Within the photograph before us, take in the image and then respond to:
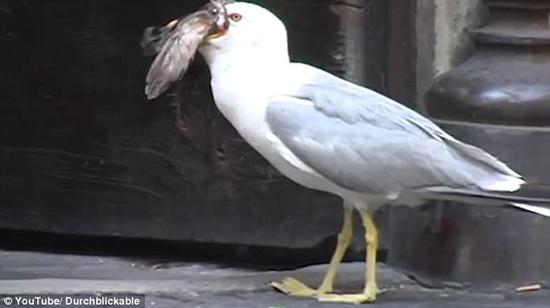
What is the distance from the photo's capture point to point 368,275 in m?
5.21

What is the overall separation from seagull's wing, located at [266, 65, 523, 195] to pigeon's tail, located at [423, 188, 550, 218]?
2cm

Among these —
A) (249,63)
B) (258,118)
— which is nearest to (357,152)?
(258,118)

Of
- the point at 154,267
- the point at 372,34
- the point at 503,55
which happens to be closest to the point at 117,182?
the point at 154,267

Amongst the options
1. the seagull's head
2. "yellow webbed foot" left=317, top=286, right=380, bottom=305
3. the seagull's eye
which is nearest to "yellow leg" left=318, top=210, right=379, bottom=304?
"yellow webbed foot" left=317, top=286, right=380, bottom=305

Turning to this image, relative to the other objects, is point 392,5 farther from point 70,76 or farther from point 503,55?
point 70,76

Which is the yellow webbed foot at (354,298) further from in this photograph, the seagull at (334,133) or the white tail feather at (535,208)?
the white tail feather at (535,208)

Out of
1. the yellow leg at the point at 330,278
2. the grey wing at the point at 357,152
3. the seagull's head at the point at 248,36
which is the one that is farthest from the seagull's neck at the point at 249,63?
the yellow leg at the point at 330,278

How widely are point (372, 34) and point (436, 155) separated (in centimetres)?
93

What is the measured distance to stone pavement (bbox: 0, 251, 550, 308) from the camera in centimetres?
527

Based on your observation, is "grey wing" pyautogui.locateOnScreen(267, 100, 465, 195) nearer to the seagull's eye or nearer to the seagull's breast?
the seagull's breast

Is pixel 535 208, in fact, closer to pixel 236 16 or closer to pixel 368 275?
pixel 368 275

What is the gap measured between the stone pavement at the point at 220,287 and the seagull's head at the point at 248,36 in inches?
30.7

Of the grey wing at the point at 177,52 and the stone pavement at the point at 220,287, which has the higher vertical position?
the grey wing at the point at 177,52

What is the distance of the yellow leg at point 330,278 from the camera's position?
5.27 m
